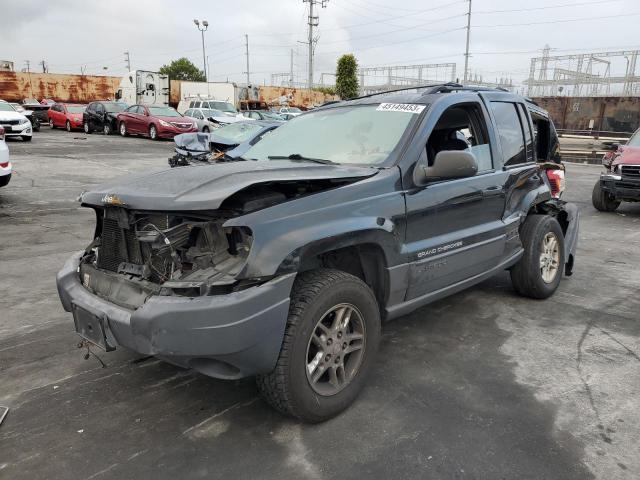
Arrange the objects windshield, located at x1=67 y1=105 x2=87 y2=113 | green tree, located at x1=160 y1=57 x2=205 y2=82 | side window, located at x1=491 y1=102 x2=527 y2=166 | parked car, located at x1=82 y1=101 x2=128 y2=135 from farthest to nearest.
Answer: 1. green tree, located at x1=160 y1=57 x2=205 y2=82
2. windshield, located at x1=67 y1=105 x2=87 y2=113
3. parked car, located at x1=82 y1=101 x2=128 y2=135
4. side window, located at x1=491 y1=102 x2=527 y2=166

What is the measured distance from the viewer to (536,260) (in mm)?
4656

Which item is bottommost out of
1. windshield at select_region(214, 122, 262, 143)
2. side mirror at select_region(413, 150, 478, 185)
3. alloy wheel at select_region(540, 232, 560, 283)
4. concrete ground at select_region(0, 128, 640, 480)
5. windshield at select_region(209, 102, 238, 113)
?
concrete ground at select_region(0, 128, 640, 480)

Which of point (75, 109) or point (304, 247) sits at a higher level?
point (75, 109)

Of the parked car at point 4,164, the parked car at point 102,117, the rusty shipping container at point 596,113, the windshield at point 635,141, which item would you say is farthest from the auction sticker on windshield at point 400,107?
the rusty shipping container at point 596,113

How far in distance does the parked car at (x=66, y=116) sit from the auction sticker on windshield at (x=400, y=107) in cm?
2727

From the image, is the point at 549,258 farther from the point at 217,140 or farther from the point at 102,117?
the point at 102,117

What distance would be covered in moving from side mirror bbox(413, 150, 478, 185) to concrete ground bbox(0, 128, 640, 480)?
1.29m

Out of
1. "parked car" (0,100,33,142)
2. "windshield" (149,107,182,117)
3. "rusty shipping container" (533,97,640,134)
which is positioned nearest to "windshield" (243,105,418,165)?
"parked car" (0,100,33,142)

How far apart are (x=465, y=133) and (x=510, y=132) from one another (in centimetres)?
66

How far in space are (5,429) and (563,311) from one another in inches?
170

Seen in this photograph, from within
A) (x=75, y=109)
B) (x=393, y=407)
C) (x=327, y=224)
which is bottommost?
(x=393, y=407)

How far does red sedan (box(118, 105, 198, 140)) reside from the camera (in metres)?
23.1

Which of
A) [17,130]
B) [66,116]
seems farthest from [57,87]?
[17,130]

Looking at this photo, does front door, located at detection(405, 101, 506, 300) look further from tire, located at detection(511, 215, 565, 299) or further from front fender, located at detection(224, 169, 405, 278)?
tire, located at detection(511, 215, 565, 299)
